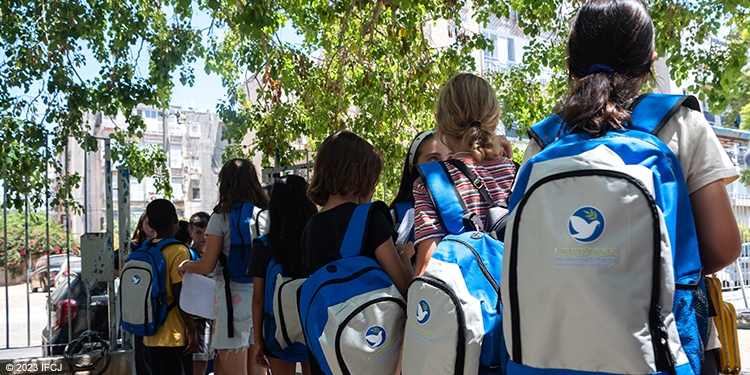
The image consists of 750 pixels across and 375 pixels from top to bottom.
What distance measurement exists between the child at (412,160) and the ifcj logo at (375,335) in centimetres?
72

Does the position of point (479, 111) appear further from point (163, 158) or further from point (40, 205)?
point (163, 158)

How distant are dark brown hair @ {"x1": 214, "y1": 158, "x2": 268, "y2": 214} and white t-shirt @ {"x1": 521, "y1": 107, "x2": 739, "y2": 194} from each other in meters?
3.43

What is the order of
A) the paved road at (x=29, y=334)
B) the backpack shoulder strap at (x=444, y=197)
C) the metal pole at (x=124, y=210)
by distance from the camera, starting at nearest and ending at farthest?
the backpack shoulder strap at (x=444, y=197)
the metal pole at (x=124, y=210)
the paved road at (x=29, y=334)

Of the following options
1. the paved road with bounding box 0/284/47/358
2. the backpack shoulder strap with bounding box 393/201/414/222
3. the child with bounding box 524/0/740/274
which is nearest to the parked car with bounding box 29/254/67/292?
the paved road with bounding box 0/284/47/358

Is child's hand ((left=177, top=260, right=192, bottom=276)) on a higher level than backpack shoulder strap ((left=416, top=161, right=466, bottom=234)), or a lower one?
lower

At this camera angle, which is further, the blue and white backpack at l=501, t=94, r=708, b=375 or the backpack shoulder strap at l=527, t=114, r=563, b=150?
the backpack shoulder strap at l=527, t=114, r=563, b=150

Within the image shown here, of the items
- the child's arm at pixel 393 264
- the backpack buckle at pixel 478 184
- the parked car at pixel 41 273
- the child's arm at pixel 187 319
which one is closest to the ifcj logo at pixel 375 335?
the child's arm at pixel 393 264

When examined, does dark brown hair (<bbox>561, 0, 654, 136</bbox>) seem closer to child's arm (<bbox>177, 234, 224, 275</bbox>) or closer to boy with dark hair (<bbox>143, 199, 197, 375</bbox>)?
child's arm (<bbox>177, 234, 224, 275</bbox>)

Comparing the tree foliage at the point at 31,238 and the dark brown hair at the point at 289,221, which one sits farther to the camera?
the tree foliage at the point at 31,238

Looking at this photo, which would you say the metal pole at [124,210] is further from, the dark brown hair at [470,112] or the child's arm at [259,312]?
the dark brown hair at [470,112]

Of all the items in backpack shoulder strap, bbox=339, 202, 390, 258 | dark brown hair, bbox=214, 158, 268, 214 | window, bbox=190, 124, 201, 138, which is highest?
window, bbox=190, 124, 201, 138

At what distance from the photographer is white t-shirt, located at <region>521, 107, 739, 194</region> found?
1.73 metres

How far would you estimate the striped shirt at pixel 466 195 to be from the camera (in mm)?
2477

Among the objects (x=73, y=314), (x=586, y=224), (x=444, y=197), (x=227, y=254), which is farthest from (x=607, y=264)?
(x=73, y=314)
